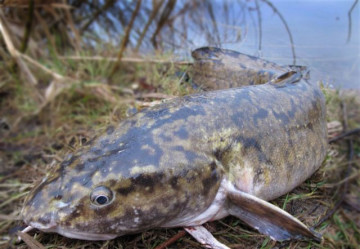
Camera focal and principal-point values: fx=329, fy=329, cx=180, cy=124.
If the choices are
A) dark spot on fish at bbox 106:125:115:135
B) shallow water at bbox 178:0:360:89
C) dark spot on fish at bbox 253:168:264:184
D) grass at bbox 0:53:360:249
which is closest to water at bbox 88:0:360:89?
shallow water at bbox 178:0:360:89

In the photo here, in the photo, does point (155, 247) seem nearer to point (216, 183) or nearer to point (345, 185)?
point (216, 183)

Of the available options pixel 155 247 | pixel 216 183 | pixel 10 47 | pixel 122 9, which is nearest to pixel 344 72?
pixel 216 183

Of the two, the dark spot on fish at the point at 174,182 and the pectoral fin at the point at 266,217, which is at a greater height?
the dark spot on fish at the point at 174,182

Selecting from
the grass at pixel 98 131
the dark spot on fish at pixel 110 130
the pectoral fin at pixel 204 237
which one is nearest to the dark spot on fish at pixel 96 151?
the dark spot on fish at pixel 110 130

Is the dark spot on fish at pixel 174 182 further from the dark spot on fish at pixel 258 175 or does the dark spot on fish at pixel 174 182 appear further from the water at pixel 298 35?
the water at pixel 298 35

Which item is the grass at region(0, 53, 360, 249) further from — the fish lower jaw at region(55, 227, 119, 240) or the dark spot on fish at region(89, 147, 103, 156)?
the dark spot on fish at region(89, 147, 103, 156)

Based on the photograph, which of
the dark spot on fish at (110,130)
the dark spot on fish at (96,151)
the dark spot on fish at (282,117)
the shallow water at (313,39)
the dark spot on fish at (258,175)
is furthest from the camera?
the shallow water at (313,39)

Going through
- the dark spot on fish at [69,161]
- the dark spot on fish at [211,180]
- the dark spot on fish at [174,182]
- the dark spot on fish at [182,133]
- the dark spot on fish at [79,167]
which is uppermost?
the dark spot on fish at [182,133]
